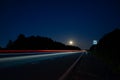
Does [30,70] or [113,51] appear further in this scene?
[113,51]

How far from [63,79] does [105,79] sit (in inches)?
93.1

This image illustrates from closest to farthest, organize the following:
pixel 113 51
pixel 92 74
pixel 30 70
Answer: pixel 92 74 < pixel 30 70 < pixel 113 51

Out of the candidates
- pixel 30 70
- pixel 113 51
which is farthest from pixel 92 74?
pixel 113 51

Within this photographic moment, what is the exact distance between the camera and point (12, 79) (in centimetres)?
1416

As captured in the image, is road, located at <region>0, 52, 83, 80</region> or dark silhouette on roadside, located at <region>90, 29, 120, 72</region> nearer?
road, located at <region>0, 52, 83, 80</region>

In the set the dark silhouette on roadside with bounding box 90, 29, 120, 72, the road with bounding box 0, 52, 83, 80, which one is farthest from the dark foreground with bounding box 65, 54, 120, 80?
the dark silhouette on roadside with bounding box 90, 29, 120, 72

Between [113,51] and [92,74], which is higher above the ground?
[113,51]

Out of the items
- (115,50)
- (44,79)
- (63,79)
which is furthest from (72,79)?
(115,50)

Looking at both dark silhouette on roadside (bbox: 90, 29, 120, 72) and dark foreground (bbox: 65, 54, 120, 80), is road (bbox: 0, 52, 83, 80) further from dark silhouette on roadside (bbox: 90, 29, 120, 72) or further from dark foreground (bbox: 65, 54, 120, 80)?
dark silhouette on roadside (bbox: 90, 29, 120, 72)

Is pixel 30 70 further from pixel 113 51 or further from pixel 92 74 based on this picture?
pixel 113 51

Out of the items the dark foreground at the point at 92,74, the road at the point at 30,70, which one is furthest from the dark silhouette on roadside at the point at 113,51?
the road at the point at 30,70

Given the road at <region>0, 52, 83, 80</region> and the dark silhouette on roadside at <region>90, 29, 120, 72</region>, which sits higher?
the dark silhouette on roadside at <region>90, 29, 120, 72</region>

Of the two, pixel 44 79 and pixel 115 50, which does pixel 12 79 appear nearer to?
pixel 44 79

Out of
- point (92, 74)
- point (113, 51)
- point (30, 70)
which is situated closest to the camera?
point (92, 74)
